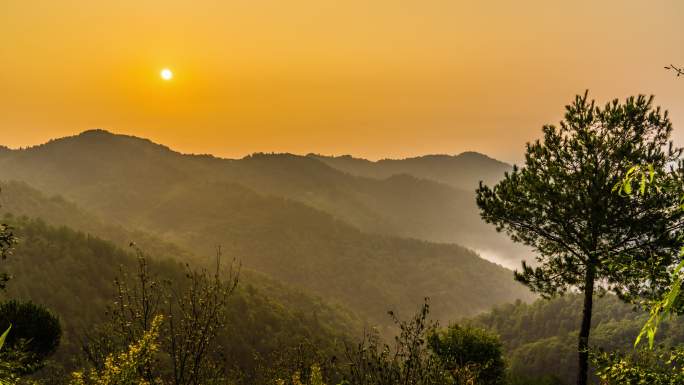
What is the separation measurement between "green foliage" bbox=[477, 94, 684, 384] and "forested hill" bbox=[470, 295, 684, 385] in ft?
204

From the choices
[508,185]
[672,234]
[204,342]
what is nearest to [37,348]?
[204,342]

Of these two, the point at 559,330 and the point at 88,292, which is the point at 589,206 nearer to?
the point at 88,292

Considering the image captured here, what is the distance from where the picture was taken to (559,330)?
4592 inches

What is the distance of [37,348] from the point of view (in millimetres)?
20453

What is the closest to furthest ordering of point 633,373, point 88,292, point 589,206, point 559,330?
point 633,373, point 589,206, point 88,292, point 559,330

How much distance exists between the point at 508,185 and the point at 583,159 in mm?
2411

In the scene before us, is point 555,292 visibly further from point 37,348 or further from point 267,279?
point 267,279

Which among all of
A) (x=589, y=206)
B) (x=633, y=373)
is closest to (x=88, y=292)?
(x=589, y=206)

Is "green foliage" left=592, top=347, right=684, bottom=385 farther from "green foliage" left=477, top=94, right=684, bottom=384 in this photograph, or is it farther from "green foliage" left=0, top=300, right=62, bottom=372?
"green foliage" left=0, top=300, right=62, bottom=372

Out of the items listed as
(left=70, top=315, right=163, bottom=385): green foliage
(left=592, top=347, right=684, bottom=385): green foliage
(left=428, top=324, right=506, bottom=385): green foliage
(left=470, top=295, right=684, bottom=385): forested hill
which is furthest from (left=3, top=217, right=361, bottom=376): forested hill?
(left=70, top=315, right=163, bottom=385): green foliage

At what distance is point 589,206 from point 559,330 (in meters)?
119

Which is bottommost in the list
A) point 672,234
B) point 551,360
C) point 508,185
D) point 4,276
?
point 551,360

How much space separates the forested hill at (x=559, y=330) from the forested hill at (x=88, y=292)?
4074 centimetres

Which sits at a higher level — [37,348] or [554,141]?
[554,141]
